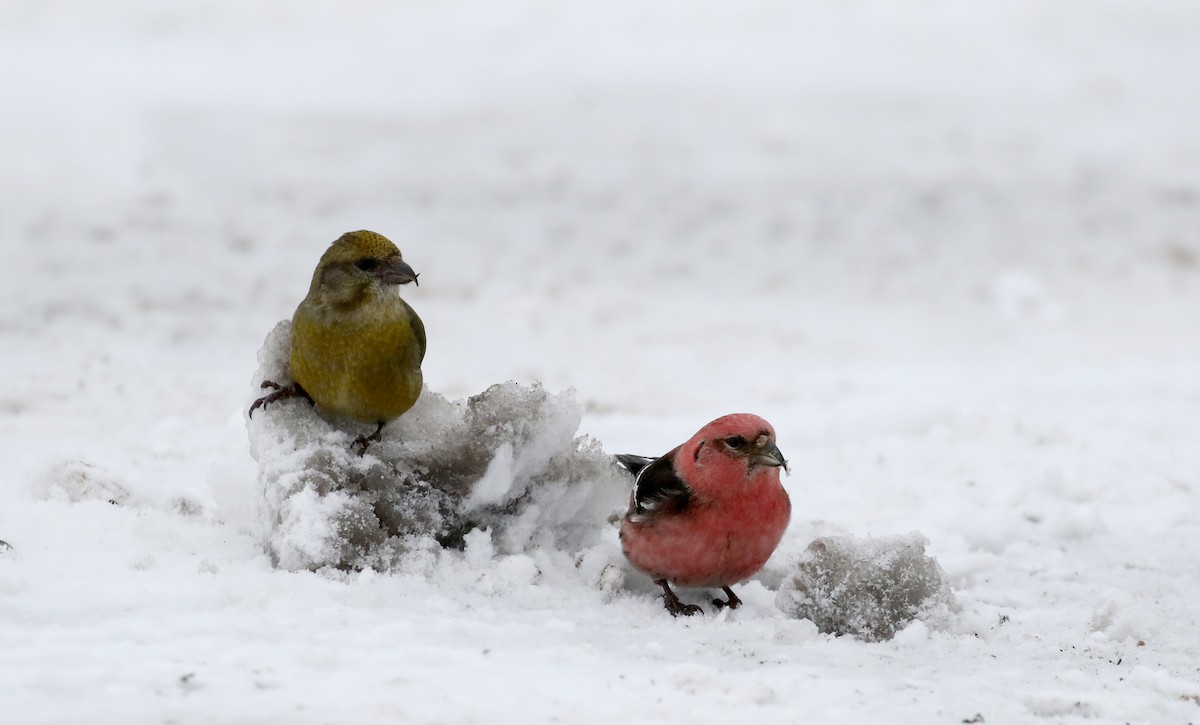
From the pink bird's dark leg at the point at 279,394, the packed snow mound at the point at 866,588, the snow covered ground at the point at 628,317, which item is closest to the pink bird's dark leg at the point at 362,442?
the pink bird's dark leg at the point at 279,394

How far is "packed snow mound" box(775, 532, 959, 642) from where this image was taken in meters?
4.37

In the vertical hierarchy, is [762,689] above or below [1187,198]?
below

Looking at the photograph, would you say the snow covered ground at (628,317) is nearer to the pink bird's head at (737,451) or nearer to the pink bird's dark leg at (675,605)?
the pink bird's dark leg at (675,605)

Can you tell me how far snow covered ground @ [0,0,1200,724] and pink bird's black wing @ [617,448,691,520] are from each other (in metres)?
0.29

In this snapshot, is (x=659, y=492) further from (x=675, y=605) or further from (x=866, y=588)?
(x=866, y=588)

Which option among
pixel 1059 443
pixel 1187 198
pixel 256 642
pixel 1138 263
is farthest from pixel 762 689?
pixel 1187 198

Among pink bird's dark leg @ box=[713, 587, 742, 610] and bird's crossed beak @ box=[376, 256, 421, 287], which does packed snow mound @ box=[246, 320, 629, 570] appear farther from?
pink bird's dark leg @ box=[713, 587, 742, 610]

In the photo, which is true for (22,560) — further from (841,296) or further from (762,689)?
(841,296)

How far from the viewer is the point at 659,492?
179 inches

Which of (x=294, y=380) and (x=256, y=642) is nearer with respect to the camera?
(x=256, y=642)

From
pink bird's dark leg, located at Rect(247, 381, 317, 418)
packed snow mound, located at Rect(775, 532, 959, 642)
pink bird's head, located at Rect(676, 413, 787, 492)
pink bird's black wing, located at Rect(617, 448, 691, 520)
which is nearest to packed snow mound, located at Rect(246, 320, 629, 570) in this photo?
pink bird's dark leg, located at Rect(247, 381, 317, 418)

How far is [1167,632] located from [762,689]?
1.98 meters

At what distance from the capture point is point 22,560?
13.7ft

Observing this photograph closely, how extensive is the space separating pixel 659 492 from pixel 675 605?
40 centimetres
